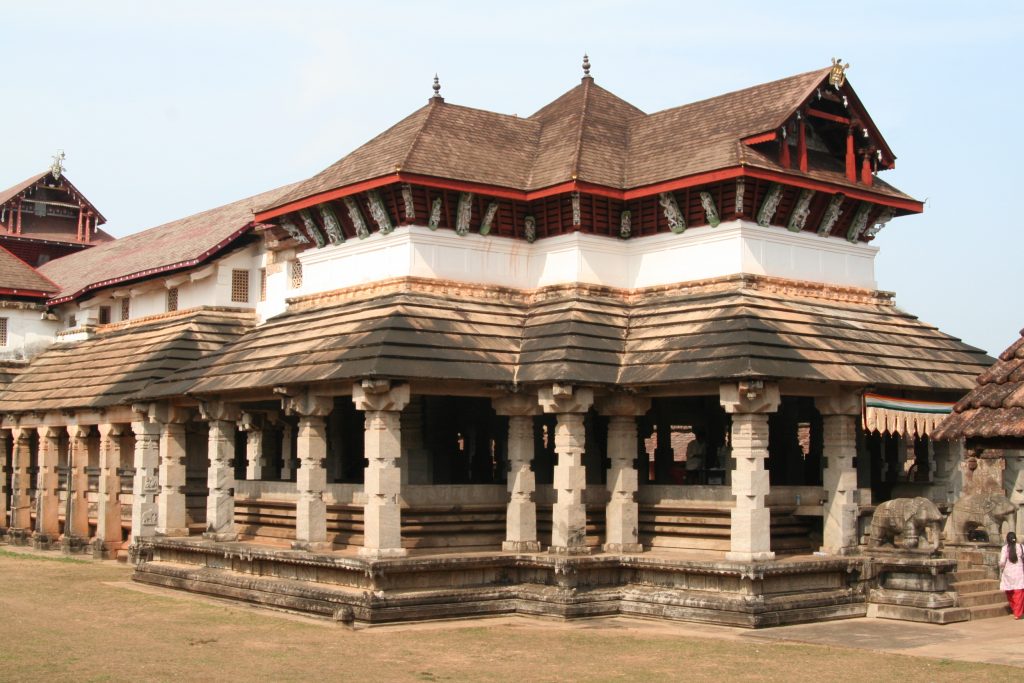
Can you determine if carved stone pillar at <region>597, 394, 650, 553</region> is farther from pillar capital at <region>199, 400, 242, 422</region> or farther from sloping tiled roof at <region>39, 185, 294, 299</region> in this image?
sloping tiled roof at <region>39, 185, 294, 299</region>

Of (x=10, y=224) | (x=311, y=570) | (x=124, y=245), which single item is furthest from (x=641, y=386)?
(x=10, y=224)

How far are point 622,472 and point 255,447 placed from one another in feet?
39.9

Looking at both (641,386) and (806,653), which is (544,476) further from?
(806,653)

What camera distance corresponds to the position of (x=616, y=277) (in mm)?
22016

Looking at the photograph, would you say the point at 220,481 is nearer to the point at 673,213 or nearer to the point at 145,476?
the point at 145,476

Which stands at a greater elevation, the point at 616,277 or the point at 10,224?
the point at 10,224

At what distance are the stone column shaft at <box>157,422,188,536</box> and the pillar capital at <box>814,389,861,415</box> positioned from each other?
1256cm

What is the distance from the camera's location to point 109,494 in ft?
96.7

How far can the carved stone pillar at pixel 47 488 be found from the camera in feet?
106

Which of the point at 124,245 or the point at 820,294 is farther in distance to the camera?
the point at 124,245

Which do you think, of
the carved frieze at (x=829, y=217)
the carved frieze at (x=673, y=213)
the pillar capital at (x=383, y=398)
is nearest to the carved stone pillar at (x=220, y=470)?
the pillar capital at (x=383, y=398)

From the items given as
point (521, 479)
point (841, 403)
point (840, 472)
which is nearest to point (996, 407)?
point (841, 403)

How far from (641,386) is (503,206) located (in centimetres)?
455

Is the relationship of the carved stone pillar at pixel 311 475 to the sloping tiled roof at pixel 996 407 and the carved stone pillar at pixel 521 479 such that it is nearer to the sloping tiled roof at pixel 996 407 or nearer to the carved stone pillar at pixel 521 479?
the carved stone pillar at pixel 521 479
